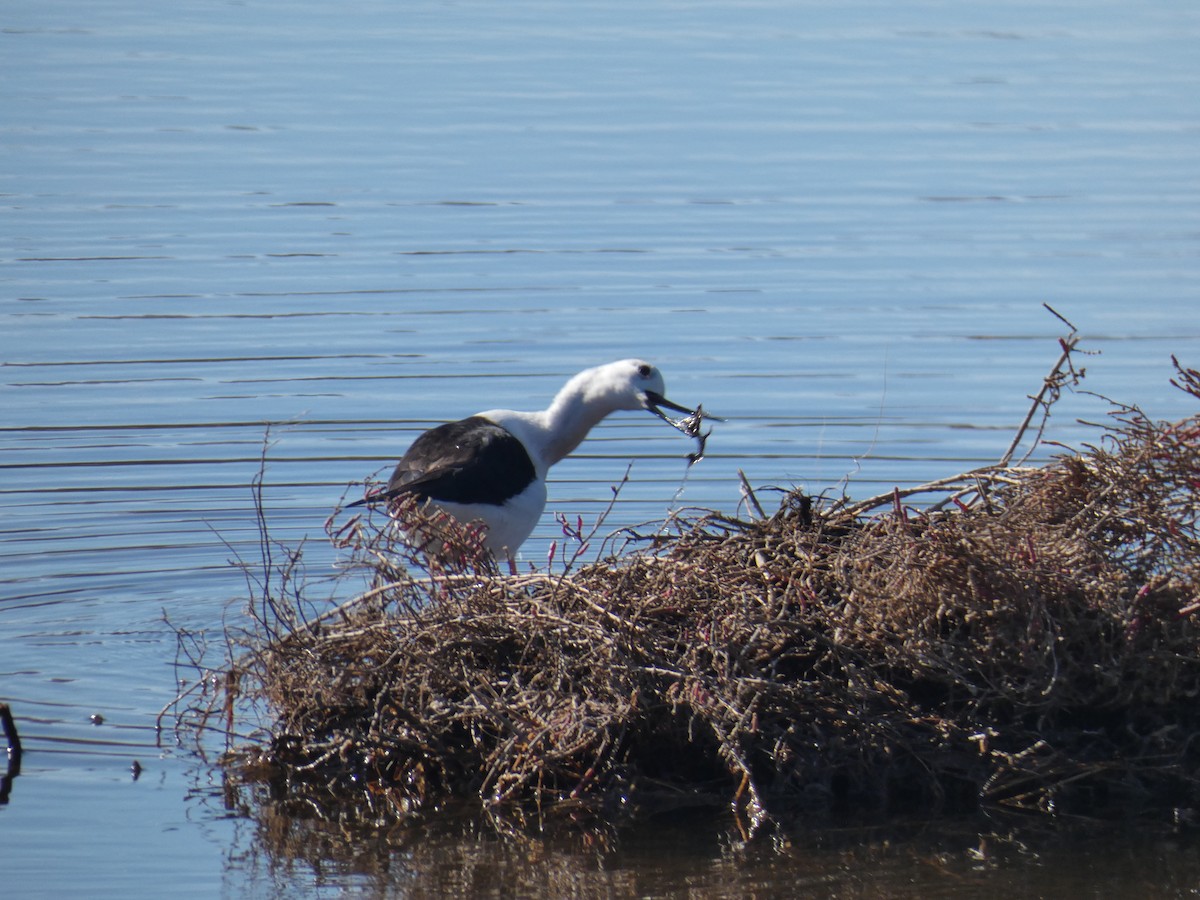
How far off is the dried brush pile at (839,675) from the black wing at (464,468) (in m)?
1.46

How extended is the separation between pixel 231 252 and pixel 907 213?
5.53 m

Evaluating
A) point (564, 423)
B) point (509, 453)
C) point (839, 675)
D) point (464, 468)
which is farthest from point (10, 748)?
point (564, 423)

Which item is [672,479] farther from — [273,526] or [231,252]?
[231,252]

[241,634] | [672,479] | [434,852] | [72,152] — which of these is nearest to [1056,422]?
[672,479]

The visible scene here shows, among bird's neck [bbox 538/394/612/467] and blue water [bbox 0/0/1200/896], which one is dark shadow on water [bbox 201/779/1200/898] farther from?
bird's neck [bbox 538/394/612/467]

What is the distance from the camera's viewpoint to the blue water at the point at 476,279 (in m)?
9.62

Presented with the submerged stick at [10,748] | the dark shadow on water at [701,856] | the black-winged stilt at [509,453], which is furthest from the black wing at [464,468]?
the dark shadow on water at [701,856]

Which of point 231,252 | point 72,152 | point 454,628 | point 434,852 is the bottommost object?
point 434,852

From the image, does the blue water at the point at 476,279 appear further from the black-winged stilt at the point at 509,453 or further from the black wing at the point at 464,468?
the black wing at the point at 464,468

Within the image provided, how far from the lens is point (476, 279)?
51.8 feet

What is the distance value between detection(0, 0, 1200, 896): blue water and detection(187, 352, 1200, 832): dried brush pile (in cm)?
51

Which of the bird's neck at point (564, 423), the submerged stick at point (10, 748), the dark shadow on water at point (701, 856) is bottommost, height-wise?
the dark shadow on water at point (701, 856)

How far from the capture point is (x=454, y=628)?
740 centimetres

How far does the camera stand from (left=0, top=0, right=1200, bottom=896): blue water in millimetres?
9625
